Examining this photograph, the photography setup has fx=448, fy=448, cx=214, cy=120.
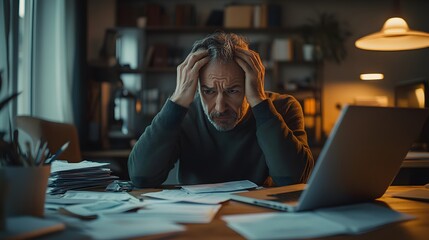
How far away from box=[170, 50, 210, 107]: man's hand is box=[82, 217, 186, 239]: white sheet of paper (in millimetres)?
715

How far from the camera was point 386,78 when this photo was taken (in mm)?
4664

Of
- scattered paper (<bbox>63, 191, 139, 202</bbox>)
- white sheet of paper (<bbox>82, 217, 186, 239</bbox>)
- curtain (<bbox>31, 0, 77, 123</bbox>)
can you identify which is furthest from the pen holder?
curtain (<bbox>31, 0, 77, 123</bbox>)

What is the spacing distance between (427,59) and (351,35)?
817 millimetres

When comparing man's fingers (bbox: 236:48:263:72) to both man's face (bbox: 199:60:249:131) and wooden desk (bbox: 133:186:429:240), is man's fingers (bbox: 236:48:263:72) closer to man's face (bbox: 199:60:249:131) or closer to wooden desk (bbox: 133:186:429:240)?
man's face (bbox: 199:60:249:131)

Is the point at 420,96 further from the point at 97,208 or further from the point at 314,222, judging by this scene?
the point at 97,208

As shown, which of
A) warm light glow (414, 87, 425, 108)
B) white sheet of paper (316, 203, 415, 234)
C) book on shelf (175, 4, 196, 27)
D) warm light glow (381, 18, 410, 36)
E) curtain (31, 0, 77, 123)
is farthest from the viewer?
book on shelf (175, 4, 196, 27)

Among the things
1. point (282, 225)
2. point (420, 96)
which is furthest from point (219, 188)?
point (420, 96)

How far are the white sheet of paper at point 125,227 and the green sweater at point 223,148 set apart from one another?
0.58 m

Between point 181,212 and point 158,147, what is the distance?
22.9 inches

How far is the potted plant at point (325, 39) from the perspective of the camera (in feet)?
14.2

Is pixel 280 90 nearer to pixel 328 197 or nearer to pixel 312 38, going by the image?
pixel 312 38

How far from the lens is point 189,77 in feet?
5.06

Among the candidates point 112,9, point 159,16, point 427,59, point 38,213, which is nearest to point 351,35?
point 427,59

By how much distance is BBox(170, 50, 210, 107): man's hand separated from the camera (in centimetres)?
153
